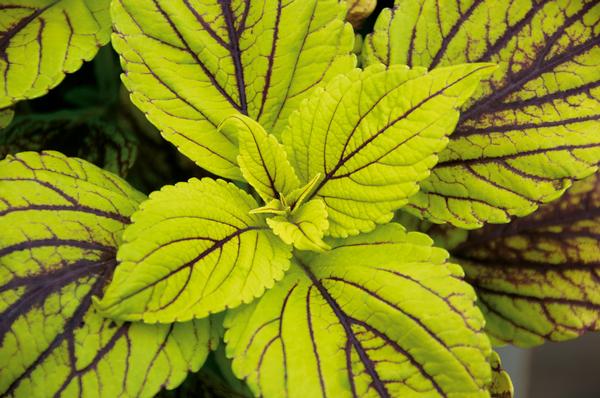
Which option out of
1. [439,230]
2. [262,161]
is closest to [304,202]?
[262,161]

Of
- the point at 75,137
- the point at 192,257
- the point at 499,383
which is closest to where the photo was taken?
the point at 192,257

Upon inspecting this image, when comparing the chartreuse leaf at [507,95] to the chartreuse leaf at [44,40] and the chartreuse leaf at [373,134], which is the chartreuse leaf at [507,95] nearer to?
the chartreuse leaf at [373,134]

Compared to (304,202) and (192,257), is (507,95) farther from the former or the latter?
(192,257)

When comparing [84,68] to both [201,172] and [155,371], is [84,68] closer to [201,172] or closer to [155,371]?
[201,172]

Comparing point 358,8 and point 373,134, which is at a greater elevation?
point 358,8

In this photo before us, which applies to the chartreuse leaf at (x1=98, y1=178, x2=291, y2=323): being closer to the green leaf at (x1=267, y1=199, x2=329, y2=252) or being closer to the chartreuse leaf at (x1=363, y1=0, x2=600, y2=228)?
the green leaf at (x1=267, y1=199, x2=329, y2=252)

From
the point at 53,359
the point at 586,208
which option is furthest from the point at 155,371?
the point at 586,208
